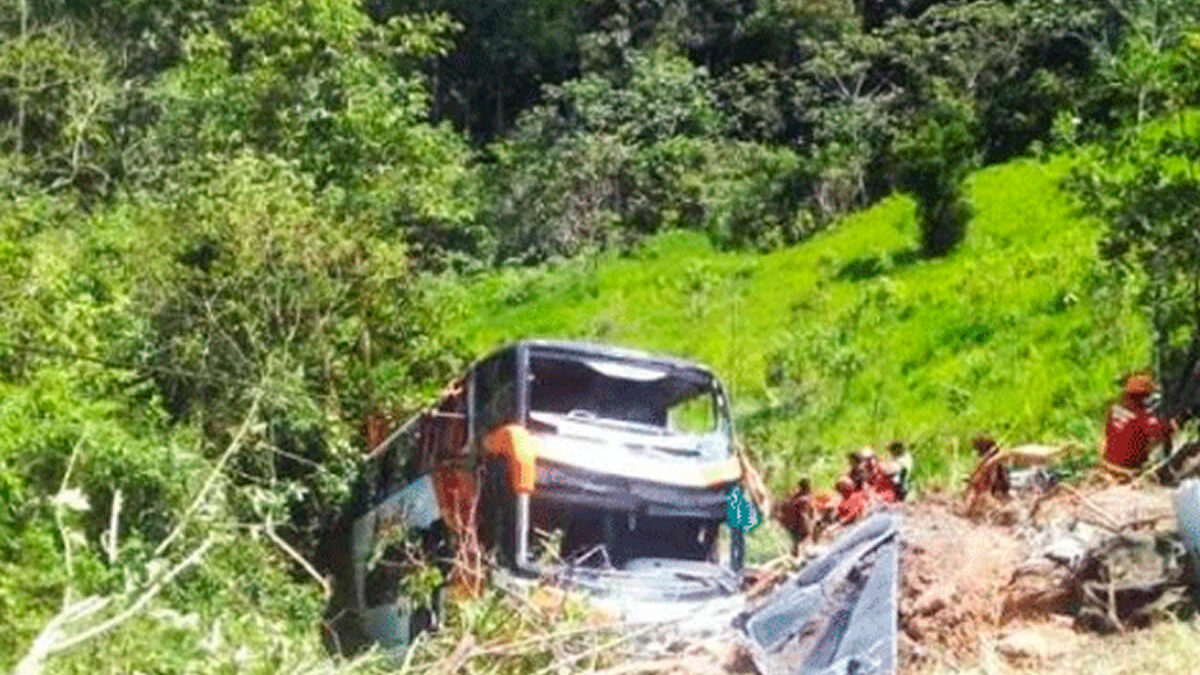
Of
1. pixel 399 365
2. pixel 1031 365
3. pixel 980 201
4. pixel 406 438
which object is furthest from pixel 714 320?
pixel 406 438

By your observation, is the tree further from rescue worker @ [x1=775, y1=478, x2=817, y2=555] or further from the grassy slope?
rescue worker @ [x1=775, y1=478, x2=817, y2=555]

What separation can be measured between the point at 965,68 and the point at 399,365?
19.3 m

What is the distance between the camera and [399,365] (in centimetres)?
1988

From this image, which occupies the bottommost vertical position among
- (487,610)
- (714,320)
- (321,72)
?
(714,320)

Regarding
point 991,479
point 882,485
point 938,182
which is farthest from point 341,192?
point 938,182

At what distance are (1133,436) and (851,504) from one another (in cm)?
200

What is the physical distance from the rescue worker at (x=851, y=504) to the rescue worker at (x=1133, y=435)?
1.67 metres

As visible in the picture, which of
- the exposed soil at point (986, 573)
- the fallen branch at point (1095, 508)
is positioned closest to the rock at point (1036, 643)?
the exposed soil at point (986, 573)

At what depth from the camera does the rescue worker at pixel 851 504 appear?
1459 cm

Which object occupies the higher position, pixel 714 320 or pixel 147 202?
pixel 147 202

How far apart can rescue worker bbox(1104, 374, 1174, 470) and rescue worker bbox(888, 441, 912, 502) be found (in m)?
1.72

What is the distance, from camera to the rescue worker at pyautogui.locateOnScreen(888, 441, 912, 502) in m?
15.6

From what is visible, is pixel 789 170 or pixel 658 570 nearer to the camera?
pixel 658 570

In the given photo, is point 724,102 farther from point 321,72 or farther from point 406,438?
point 406,438
